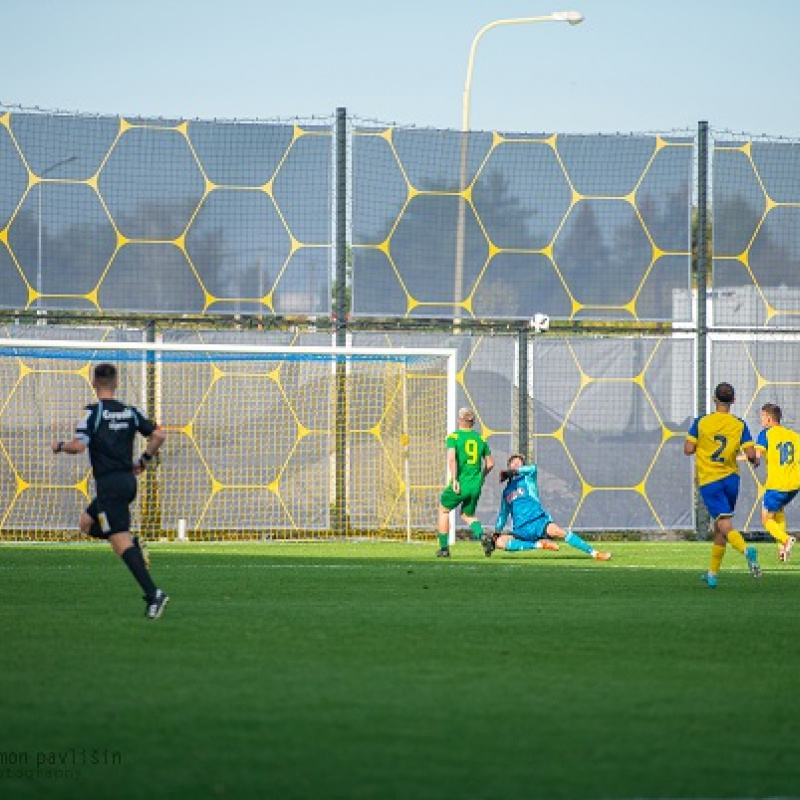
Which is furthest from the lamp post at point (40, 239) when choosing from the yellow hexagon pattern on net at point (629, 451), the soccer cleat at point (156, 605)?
the soccer cleat at point (156, 605)

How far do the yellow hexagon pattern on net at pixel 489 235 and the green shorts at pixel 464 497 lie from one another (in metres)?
5.37

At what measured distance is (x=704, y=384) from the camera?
26.6 m

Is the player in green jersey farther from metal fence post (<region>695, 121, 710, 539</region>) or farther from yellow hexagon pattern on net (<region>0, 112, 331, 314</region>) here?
metal fence post (<region>695, 121, 710, 539</region>)

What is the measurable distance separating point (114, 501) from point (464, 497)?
974 cm

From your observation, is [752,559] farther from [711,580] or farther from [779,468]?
[779,468]

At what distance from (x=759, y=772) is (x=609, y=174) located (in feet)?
70.2

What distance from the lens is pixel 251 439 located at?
81.8ft

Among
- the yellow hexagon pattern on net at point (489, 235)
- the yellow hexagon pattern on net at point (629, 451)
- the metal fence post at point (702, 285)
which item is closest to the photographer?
the yellow hexagon pattern on net at point (489, 235)

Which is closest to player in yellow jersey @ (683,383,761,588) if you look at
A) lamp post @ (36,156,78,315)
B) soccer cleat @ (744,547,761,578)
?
soccer cleat @ (744,547,761,578)

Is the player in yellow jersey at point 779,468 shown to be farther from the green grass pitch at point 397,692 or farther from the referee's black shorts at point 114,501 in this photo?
the referee's black shorts at point 114,501

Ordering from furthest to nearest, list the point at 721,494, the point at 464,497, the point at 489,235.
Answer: the point at 489,235
the point at 464,497
the point at 721,494

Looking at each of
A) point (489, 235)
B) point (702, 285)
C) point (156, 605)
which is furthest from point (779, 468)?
point (156, 605)

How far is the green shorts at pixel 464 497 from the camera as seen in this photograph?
20922 millimetres

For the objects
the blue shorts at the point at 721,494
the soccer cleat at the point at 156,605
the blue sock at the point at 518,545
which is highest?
the blue shorts at the point at 721,494
